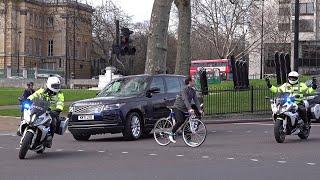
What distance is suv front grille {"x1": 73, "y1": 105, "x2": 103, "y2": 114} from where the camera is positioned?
1692 cm

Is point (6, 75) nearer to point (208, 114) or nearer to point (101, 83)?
point (101, 83)

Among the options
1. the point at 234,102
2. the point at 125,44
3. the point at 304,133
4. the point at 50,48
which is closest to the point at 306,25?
the point at 50,48

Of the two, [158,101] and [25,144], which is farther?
[158,101]

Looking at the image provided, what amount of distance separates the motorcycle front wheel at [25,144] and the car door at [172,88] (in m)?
6.32

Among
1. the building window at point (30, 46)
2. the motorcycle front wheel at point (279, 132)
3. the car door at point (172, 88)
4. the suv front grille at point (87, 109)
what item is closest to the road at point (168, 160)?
the motorcycle front wheel at point (279, 132)

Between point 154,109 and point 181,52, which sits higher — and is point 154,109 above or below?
below

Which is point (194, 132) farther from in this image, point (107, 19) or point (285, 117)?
point (107, 19)

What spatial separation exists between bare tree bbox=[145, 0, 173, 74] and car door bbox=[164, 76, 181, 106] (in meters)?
7.33

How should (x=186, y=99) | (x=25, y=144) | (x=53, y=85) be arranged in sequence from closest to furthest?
(x=25, y=144), (x=53, y=85), (x=186, y=99)

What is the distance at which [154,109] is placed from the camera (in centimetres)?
1802

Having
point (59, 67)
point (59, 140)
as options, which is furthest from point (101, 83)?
point (59, 67)

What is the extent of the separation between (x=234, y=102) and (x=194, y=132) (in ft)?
47.8

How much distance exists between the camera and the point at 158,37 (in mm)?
26641

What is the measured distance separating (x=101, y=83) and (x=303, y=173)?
43.5 m
